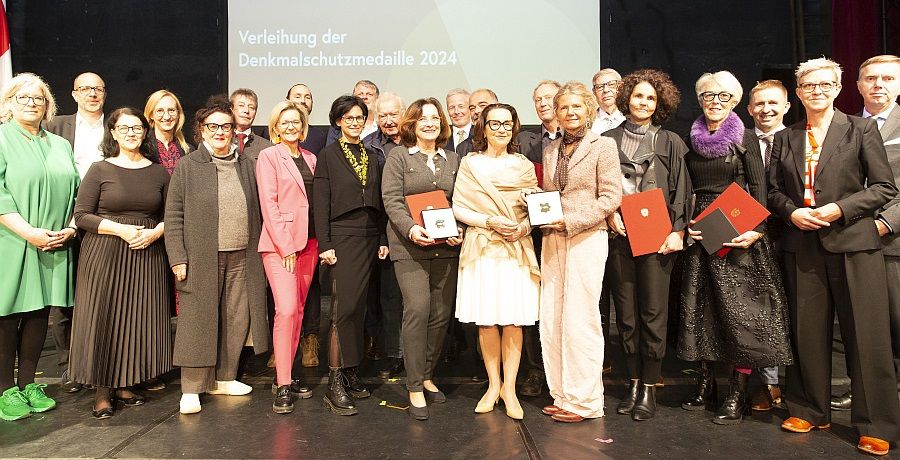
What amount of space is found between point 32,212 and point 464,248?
92.4 inches

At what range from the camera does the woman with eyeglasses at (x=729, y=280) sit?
3.03 m

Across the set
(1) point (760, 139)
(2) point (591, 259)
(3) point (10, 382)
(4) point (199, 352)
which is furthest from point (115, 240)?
(1) point (760, 139)

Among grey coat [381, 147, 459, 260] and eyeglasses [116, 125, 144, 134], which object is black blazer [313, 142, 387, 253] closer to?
grey coat [381, 147, 459, 260]

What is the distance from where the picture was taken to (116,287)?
3.33 m

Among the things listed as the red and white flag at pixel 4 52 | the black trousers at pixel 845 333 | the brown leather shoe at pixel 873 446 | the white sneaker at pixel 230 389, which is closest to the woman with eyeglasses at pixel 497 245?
the black trousers at pixel 845 333

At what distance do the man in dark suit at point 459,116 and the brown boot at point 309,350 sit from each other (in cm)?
167

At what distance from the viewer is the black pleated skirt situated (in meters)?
3.29

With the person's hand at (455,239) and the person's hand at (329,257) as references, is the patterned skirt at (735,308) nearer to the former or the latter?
the person's hand at (455,239)

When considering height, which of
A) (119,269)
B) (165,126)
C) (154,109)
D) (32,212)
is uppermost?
(154,109)

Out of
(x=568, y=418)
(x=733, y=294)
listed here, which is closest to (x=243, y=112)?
(x=568, y=418)

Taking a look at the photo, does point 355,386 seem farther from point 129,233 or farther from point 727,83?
point 727,83

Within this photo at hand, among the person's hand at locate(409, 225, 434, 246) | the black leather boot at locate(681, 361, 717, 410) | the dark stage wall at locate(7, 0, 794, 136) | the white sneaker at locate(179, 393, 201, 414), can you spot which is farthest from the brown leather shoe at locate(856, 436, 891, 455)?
the dark stage wall at locate(7, 0, 794, 136)

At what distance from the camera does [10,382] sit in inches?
132

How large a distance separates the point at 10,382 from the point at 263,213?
5.39ft
